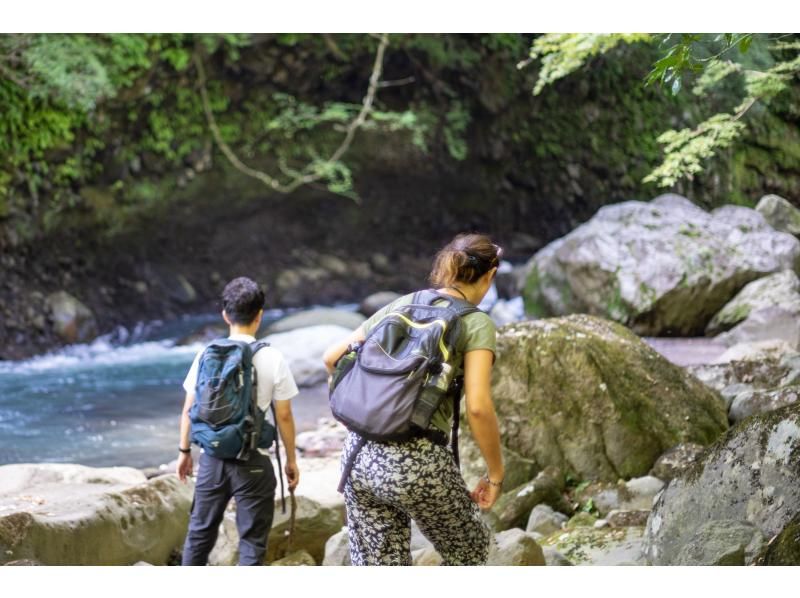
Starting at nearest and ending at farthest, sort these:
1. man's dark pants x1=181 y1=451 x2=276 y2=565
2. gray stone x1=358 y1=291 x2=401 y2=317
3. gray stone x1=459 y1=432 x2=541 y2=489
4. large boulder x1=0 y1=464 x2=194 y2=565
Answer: man's dark pants x1=181 y1=451 x2=276 y2=565
large boulder x1=0 y1=464 x2=194 y2=565
gray stone x1=459 y1=432 x2=541 y2=489
gray stone x1=358 y1=291 x2=401 y2=317

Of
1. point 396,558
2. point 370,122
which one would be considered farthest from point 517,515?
point 370,122

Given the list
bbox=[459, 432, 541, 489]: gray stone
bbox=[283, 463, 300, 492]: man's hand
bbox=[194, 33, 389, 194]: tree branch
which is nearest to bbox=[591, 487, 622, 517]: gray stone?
bbox=[459, 432, 541, 489]: gray stone

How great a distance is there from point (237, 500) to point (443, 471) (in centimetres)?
73

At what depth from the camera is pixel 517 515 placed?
304 cm

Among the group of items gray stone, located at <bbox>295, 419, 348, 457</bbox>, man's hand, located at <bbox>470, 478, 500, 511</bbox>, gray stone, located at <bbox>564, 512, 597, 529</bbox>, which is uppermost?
man's hand, located at <bbox>470, 478, 500, 511</bbox>

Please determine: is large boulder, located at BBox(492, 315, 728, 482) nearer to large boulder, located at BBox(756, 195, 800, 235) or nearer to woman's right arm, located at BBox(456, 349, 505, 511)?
large boulder, located at BBox(756, 195, 800, 235)

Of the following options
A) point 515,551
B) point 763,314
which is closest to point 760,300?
point 763,314

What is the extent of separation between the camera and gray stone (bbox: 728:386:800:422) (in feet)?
10.7

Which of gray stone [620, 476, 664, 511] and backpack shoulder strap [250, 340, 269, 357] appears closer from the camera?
backpack shoulder strap [250, 340, 269, 357]

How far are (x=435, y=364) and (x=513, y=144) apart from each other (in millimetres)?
3625

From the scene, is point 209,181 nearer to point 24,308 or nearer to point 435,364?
point 24,308

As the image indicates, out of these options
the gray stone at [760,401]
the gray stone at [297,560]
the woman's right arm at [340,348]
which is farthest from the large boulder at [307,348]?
the woman's right arm at [340,348]

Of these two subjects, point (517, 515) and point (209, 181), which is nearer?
point (517, 515)

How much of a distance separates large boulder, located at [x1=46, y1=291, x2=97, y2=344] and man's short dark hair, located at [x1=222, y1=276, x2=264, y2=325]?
366 cm
